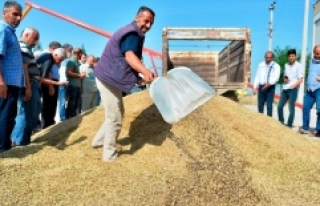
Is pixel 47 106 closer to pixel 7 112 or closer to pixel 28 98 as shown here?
pixel 28 98

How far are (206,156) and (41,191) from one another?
1.62 m

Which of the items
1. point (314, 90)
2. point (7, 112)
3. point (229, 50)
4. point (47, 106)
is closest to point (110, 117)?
point (7, 112)

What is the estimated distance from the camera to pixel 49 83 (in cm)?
591

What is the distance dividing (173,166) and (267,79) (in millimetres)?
4991

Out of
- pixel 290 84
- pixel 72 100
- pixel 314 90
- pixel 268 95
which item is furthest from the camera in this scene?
pixel 268 95

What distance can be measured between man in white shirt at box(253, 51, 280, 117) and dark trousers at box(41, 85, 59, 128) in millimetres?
4298

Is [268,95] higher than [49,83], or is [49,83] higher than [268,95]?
[49,83]

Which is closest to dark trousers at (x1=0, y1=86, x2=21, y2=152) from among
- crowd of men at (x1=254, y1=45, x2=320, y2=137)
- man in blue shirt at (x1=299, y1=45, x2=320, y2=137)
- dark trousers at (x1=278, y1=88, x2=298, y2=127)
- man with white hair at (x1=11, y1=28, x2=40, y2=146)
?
man with white hair at (x1=11, y1=28, x2=40, y2=146)

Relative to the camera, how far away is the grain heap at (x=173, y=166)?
10.2 feet

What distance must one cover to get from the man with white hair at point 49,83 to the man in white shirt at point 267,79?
4.15 metres

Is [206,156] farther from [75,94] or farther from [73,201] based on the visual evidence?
[75,94]

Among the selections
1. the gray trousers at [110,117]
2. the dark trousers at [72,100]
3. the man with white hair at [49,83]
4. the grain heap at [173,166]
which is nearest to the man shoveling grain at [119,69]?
the gray trousers at [110,117]

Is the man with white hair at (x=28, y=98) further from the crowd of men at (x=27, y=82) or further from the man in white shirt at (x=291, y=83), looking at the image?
the man in white shirt at (x=291, y=83)

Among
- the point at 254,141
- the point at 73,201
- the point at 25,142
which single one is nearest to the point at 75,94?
the point at 25,142
